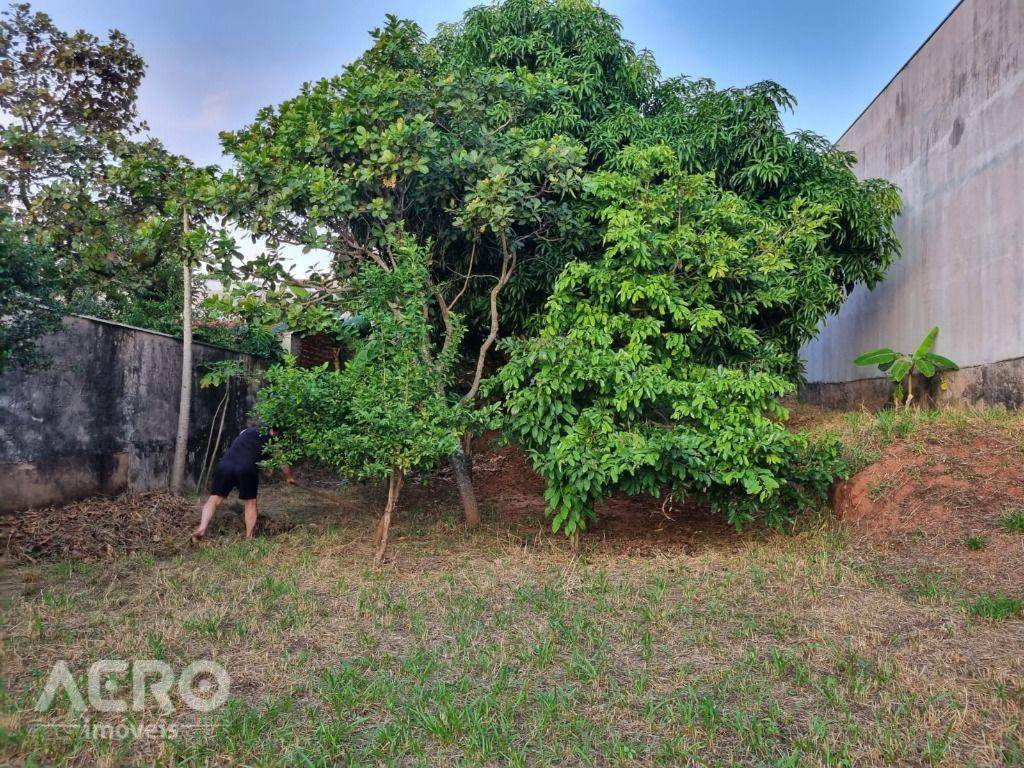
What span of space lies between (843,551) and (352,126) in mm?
5725

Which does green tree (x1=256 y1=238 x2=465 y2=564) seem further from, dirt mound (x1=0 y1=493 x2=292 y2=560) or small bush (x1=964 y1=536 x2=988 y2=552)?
small bush (x1=964 y1=536 x2=988 y2=552)

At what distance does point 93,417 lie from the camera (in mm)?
7199

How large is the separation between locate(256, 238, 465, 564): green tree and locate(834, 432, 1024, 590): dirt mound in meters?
3.71

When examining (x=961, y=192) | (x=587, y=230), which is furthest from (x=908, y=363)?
(x=587, y=230)

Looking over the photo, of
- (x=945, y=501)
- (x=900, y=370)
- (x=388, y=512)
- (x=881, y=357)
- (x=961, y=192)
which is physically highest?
(x=961, y=192)

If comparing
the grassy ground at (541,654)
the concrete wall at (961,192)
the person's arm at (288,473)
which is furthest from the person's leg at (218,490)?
the concrete wall at (961,192)

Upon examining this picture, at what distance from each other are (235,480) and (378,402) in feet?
6.77

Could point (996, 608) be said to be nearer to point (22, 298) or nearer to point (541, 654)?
point (541, 654)

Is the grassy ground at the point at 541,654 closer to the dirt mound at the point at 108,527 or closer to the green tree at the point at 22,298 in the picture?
the dirt mound at the point at 108,527

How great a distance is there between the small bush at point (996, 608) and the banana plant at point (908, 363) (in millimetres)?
4323

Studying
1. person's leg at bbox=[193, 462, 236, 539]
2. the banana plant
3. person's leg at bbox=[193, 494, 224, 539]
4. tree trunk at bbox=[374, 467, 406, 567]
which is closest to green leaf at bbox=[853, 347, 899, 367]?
the banana plant

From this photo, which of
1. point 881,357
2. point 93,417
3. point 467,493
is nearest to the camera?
point 93,417

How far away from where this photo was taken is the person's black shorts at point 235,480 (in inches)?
267

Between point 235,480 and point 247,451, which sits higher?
point 247,451
